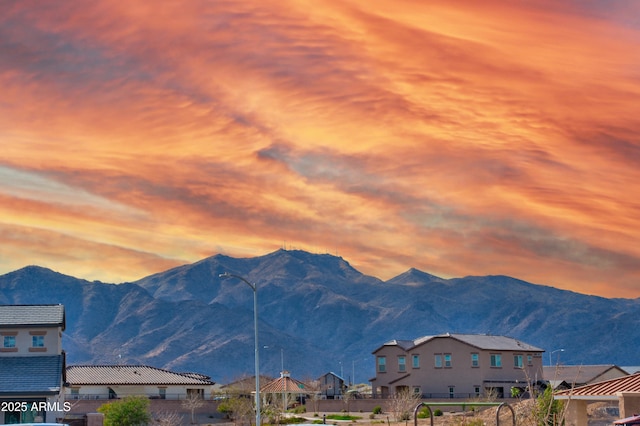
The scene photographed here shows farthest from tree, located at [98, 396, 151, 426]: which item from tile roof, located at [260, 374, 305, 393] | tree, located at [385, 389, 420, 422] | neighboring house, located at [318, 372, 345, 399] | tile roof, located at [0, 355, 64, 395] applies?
neighboring house, located at [318, 372, 345, 399]

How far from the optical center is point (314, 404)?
4781 inches

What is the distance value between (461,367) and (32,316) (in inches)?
2603

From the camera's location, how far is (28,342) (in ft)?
232

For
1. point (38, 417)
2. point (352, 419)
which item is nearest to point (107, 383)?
point (352, 419)

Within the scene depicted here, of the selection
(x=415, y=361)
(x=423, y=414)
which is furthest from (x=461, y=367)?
(x=423, y=414)

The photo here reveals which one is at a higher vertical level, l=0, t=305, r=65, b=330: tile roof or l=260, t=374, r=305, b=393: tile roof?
l=0, t=305, r=65, b=330: tile roof

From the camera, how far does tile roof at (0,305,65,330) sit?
232ft

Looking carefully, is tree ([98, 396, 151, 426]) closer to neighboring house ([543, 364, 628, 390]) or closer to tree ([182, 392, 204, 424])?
tree ([182, 392, 204, 424])

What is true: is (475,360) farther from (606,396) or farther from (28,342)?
(606,396)

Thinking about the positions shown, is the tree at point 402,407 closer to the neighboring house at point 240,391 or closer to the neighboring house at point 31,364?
the neighboring house at point 240,391

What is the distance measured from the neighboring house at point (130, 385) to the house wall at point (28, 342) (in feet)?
133

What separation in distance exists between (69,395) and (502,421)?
5330cm

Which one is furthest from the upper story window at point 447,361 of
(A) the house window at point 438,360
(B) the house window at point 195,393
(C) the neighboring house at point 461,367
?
(B) the house window at point 195,393

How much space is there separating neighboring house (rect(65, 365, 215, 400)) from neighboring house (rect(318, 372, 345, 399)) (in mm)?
36746
